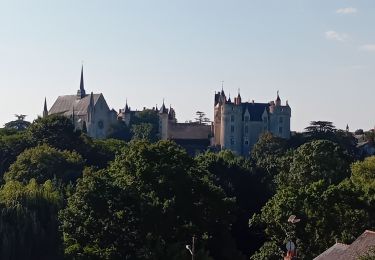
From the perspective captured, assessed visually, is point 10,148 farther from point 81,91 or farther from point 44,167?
point 81,91

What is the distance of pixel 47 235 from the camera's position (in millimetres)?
43438

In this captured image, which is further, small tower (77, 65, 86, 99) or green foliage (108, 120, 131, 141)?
small tower (77, 65, 86, 99)

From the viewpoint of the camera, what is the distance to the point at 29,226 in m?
42.7

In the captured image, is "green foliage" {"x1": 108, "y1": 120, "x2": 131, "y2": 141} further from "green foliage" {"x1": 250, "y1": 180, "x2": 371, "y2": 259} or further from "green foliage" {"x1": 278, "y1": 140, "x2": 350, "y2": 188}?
"green foliage" {"x1": 250, "y1": 180, "x2": 371, "y2": 259}

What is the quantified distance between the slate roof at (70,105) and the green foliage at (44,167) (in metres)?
74.4

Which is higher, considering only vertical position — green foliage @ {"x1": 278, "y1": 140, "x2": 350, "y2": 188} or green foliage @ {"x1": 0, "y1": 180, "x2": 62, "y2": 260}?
green foliage @ {"x1": 278, "y1": 140, "x2": 350, "y2": 188}

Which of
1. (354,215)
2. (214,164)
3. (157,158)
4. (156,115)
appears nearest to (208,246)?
(157,158)

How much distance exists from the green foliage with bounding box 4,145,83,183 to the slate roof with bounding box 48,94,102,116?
2929 inches

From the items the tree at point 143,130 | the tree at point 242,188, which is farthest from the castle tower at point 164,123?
the tree at point 242,188

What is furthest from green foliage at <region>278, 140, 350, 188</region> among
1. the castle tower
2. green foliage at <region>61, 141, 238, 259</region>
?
the castle tower

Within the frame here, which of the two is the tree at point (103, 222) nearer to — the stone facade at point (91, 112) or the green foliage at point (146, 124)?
the green foliage at point (146, 124)

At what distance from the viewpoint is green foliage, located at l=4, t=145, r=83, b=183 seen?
2406 inches

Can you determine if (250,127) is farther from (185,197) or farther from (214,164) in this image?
(185,197)

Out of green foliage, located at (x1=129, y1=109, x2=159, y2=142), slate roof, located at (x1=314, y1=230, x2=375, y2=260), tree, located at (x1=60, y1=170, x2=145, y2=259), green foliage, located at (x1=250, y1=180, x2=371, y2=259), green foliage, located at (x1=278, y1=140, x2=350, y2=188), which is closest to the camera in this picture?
slate roof, located at (x1=314, y1=230, x2=375, y2=260)
